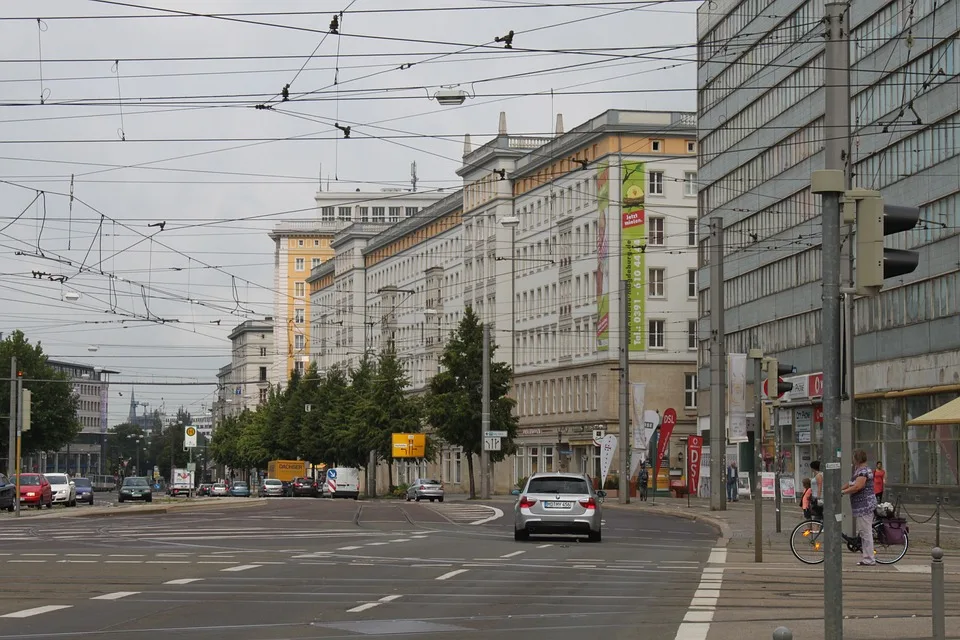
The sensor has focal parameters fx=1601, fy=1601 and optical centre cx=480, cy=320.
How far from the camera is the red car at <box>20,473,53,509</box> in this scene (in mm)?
61562

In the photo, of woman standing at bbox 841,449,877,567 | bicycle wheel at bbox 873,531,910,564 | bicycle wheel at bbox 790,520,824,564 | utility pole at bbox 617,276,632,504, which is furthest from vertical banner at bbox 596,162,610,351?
woman standing at bbox 841,449,877,567

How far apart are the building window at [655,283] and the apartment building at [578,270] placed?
0.19 ft

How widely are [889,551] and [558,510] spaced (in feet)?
28.8

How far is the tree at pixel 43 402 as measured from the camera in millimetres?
111312

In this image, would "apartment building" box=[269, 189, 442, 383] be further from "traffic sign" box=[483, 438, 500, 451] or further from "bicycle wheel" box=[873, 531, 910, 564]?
"bicycle wheel" box=[873, 531, 910, 564]

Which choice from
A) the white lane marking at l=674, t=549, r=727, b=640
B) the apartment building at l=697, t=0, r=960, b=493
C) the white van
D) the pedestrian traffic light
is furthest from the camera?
the white van

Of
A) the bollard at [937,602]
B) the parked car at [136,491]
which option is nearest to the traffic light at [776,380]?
the bollard at [937,602]

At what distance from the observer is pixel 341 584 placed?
19.3m

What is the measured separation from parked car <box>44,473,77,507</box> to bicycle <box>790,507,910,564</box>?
46.4 metres

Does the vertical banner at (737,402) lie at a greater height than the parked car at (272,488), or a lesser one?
greater

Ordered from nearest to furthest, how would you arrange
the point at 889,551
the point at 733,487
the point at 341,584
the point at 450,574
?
the point at 341,584 < the point at 450,574 < the point at 889,551 < the point at 733,487

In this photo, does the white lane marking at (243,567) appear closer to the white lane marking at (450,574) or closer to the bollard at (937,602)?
the white lane marking at (450,574)

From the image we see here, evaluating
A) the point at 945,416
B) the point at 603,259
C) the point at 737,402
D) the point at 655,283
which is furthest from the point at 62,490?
the point at 945,416

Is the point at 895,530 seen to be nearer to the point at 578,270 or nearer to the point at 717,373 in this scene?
the point at 717,373
